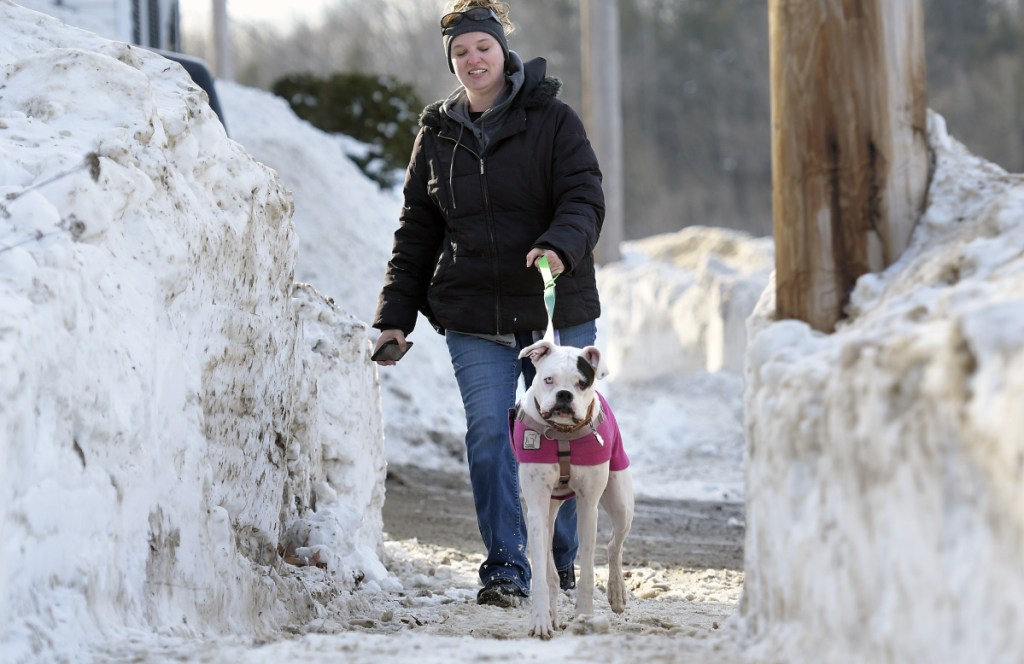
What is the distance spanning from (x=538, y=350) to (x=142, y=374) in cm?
147

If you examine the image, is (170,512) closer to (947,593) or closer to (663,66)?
(947,593)

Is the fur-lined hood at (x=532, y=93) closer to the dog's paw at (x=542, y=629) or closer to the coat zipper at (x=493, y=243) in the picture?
the coat zipper at (x=493, y=243)

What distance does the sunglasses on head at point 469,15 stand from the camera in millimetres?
5898

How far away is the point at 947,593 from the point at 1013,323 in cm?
58

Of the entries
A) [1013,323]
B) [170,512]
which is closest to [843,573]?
[1013,323]

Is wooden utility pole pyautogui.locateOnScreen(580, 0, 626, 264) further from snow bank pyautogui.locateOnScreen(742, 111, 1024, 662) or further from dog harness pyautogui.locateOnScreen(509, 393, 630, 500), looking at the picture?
snow bank pyautogui.locateOnScreen(742, 111, 1024, 662)

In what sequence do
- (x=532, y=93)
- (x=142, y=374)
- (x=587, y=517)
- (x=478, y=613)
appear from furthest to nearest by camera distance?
(x=532, y=93), (x=478, y=613), (x=587, y=517), (x=142, y=374)

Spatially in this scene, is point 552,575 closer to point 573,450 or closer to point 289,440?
point 573,450

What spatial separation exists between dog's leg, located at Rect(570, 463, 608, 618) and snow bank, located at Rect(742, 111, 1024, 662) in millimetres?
1077

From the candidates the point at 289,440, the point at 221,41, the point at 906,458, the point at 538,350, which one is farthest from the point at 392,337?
the point at 221,41

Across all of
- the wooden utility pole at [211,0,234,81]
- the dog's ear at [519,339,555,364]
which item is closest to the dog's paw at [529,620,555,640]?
the dog's ear at [519,339,555,364]

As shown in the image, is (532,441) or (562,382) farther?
(532,441)

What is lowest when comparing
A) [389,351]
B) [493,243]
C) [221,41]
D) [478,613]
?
[478,613]

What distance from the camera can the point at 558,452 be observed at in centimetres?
507
